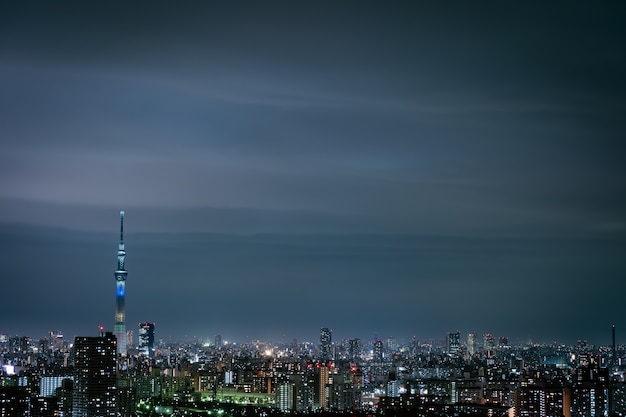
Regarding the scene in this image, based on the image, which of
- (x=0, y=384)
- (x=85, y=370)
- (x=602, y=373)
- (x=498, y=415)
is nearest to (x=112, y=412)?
(x=85, y=370)

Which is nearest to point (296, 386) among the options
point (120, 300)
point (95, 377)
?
point (95, 377)

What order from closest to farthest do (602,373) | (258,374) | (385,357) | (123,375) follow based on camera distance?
(602,373), (123,375), (258,374), (385,357)

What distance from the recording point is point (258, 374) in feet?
93.0

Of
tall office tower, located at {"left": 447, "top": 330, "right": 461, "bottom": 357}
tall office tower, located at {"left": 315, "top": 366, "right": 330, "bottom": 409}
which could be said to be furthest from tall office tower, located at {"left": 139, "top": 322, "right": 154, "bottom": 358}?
tall office tower, located at {"left": 315, "top": 366, "right": 330, "bottom": 409}

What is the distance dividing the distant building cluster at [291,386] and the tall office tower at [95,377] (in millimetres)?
23

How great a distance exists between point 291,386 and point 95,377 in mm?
5979

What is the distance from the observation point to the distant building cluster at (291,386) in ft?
63.8

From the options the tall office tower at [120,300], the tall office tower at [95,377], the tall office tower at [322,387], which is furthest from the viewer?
the tall office tower at [120,300]

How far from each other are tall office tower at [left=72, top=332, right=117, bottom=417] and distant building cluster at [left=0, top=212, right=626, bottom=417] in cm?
2

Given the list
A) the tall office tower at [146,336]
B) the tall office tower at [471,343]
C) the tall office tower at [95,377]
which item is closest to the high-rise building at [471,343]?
the tall office tower at [471,343]

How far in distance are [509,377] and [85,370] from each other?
11515mm

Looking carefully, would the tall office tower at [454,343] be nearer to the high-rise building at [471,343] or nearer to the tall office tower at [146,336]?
the high-rise building at [471,343]

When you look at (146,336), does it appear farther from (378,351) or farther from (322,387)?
(322,387)

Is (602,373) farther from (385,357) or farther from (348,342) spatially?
(348,342)
